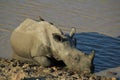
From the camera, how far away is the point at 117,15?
54.5 feet

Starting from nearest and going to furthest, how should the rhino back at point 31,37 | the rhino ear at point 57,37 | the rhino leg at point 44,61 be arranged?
the rhino ear at point 57,37 → the rhino leg at point 44,61 → the rhino back at point 31,37

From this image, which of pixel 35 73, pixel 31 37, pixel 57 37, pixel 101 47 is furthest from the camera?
pixel 101 47

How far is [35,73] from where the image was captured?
10.3m

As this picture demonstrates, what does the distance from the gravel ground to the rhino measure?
0.22 metres

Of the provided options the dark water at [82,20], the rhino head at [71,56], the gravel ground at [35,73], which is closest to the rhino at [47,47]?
the rhino head at [71,56]

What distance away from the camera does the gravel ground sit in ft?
32.4

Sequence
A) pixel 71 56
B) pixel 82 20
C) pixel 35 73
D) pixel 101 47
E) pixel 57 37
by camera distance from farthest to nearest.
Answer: pixel 82 20 < pixel 101 47 < pixel 57 37 < pixel 71 56 < pixel 35 73

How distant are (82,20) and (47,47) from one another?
490cm

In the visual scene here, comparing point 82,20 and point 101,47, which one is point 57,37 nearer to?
point 101,47

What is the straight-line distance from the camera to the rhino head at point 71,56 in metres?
10.4

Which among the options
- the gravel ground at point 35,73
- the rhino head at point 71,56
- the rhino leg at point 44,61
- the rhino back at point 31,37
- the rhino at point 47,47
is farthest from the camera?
the rhino back at point 31,37

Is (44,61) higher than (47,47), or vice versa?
(47,47)

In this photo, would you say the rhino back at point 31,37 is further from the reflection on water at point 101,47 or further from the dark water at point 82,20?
the reflection on water at point 101,47

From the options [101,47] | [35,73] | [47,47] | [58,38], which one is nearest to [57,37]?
[58,38]
